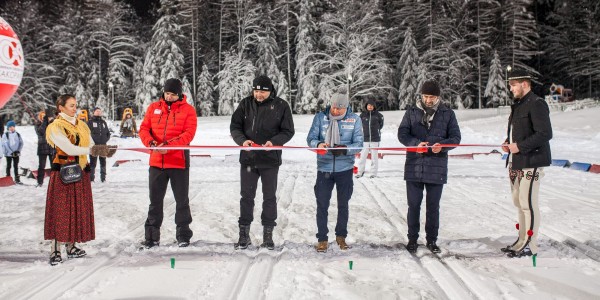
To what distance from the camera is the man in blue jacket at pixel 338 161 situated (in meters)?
5.13

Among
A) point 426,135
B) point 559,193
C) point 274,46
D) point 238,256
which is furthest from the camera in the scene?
point 274,46

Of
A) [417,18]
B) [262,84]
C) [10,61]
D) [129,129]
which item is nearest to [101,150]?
[262,84]

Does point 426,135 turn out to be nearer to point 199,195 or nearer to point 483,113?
point 199,195

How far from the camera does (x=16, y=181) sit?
11.1 metres

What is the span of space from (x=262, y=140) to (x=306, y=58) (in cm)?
3530

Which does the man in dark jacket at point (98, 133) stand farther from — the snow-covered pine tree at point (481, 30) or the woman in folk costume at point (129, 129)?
the snow-covered pine tree at point (481, 30)

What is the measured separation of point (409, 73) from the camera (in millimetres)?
39750

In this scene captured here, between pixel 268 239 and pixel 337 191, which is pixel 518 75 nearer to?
pixel 337 191

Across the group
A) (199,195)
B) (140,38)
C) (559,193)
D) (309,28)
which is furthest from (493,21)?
(199,195)

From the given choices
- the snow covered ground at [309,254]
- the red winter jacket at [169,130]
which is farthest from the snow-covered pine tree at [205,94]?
the red winter jacket at [169,130]

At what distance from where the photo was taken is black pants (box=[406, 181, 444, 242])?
5164 mm

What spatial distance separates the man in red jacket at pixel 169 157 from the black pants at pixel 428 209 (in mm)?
2694

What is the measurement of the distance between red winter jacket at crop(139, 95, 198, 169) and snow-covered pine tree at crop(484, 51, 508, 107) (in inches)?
1686

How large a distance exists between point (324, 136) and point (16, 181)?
31.4 ft
